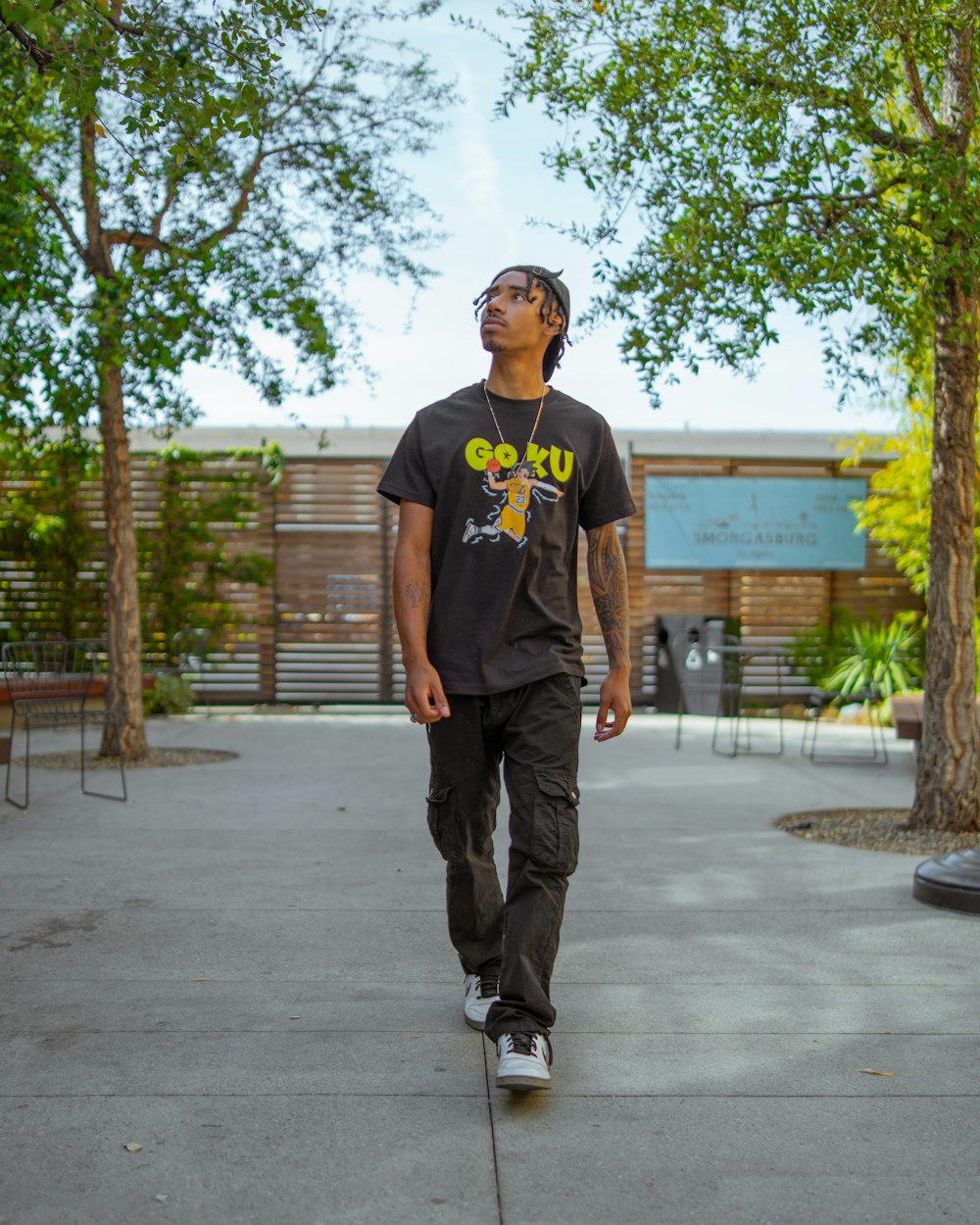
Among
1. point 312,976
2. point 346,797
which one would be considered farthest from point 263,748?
point 312,976

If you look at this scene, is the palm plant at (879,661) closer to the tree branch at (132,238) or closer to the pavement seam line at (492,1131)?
the tree branch at (132,238)

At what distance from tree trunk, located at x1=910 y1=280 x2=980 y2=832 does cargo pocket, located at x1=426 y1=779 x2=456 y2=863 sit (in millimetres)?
3950

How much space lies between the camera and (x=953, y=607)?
6.61 meters

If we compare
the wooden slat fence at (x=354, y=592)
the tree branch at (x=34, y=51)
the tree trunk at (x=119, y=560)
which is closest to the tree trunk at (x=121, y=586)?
the tree trunk at (x=119, y=560)

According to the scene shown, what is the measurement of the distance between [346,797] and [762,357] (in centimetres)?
349

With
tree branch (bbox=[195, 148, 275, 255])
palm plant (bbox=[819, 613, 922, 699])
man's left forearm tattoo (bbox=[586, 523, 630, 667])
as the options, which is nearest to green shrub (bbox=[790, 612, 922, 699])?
palm plant (bbox=[819, 613, 922, 699])

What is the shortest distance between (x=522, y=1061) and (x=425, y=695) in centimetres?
85

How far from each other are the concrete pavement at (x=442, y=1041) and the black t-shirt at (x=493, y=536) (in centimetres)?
100

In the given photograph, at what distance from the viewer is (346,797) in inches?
313

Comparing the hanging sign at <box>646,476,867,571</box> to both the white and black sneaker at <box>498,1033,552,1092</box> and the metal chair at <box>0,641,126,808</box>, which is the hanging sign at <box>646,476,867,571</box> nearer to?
the metal chair at <box>0,641,126,808</box>

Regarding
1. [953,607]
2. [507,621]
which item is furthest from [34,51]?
[953,607]

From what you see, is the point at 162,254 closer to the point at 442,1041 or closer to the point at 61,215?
the point at 61,215

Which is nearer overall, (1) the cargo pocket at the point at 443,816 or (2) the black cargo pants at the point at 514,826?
(2) the black cargo pants at the point at 514,826

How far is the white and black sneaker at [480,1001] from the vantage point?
3.54 metres
